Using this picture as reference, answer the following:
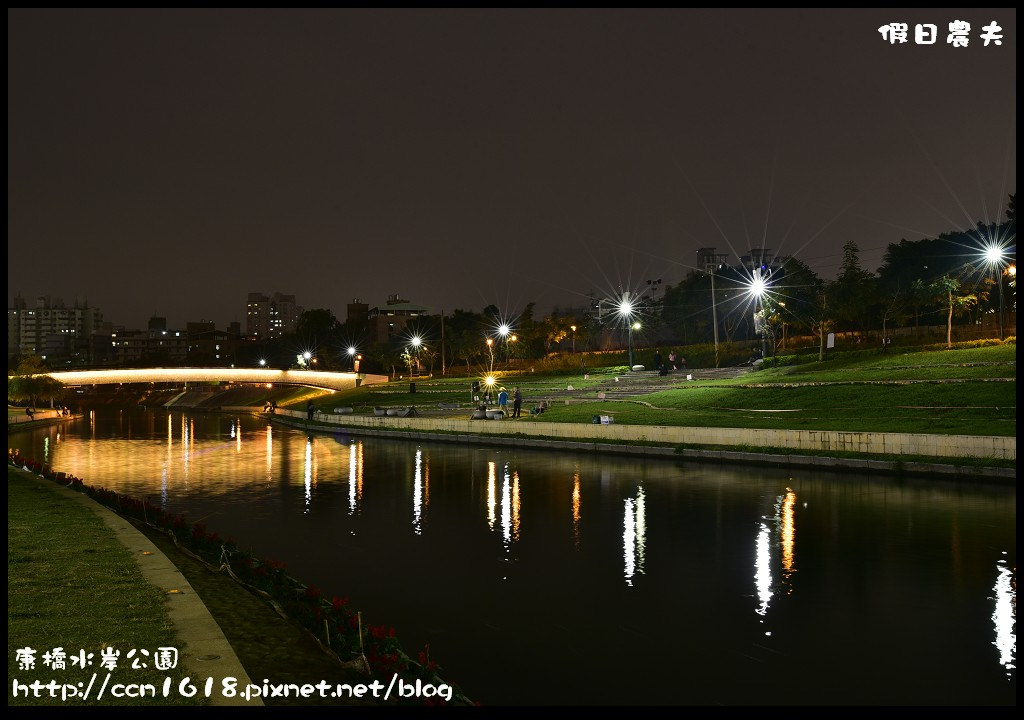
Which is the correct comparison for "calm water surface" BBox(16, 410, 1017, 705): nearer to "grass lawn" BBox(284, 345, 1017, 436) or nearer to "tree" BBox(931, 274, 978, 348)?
"grass lawn" BBox(284, 345, 1017, 436)

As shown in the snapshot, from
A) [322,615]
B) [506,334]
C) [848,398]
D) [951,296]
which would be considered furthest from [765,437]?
[506,334]

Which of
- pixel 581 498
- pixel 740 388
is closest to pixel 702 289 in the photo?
pixel 740 388

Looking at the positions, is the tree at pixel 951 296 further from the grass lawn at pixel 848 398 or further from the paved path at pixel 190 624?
the paved path at pixel 190 624

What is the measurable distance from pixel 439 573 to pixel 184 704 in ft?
21.3

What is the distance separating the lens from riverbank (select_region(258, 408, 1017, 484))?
21.3 metres

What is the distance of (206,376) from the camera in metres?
106

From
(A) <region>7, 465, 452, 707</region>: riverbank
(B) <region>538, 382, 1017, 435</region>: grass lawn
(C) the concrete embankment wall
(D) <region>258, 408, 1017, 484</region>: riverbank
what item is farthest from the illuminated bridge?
→ (A) <region>7, 465, 452, 707</region>: riverbank

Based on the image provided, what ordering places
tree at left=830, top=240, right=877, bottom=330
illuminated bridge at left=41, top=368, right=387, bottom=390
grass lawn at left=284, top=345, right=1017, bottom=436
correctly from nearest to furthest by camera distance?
grass lawn at left=284, top=345, right=1017, bottom=436
tree at left=830, top=240, right=877, bottom=330
illuminated bridge at left=41, top=368, right=387, bottom=390

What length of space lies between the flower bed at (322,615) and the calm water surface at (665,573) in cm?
67

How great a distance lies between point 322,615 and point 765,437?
19.7m

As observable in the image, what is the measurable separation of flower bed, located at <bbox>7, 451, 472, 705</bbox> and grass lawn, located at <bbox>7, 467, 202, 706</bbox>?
4.33 ft

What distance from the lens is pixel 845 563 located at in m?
13.0

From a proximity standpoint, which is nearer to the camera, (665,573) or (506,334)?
(665,573)

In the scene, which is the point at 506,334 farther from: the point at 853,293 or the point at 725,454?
the point at 725,454
